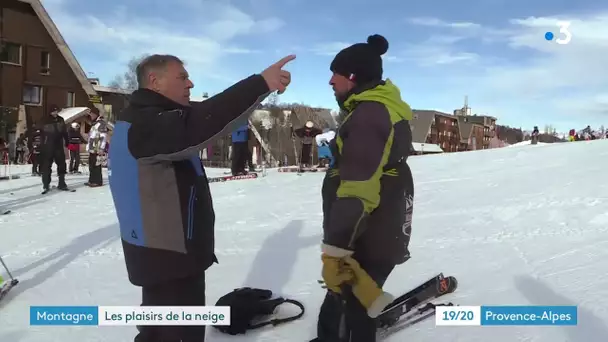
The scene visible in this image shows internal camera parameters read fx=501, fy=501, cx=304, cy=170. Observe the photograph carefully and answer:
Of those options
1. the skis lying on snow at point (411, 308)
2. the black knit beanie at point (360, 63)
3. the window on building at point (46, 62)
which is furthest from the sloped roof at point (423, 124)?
the black knit beanie at point (360, 63)

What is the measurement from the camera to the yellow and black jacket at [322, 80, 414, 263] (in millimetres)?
2434

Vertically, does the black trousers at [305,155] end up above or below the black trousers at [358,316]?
above

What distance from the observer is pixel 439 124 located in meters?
84.4

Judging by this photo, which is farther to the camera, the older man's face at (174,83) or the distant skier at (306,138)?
the distant skier at (306,138)

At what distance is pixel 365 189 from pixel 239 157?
12133mm

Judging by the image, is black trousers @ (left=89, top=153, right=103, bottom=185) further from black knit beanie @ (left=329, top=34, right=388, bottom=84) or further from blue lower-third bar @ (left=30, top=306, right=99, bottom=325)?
black knit beanie @ (left=329, top=34, right=388, bottom=84)

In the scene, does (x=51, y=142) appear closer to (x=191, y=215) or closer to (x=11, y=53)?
(x=191, y=215)

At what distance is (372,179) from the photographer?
2.45 meters

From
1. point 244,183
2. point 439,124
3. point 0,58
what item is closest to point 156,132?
point 244,183

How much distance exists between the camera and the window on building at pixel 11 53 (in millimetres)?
33938

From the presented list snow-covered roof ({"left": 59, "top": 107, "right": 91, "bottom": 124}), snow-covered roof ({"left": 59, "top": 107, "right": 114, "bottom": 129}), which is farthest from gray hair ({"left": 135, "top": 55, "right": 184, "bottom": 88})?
snow-covered roof ({"left": 59, "top": 107, "right": 114, "bottom": 129})

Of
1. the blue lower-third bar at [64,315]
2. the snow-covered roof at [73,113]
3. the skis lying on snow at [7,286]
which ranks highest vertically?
the snow-covered roof at [73,113]

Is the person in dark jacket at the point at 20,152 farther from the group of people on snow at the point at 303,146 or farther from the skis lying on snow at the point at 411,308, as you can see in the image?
the skis lying on snow at the point at 411,308

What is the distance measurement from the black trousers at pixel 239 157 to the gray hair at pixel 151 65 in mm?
11683
